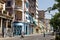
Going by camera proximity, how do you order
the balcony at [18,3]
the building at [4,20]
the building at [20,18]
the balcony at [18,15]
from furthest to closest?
the balcony at [18,3] < the balcony at [18,15] < the building at [20,18] < the building at [4,20]

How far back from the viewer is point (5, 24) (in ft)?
194

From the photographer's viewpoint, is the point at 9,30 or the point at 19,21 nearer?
the point at 9,30

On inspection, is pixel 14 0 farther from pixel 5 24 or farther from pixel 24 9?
pixel 5 24

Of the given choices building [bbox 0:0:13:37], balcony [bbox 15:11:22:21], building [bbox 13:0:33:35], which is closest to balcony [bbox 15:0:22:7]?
building [bbox 13:0:33:35]

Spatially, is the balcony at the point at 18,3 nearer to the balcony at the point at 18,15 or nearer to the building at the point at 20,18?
the building at the point at 20,18

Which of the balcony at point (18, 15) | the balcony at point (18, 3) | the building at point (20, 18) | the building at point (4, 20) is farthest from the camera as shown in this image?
the balcony at point (18, 3)

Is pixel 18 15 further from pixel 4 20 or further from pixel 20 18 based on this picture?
pixel 4 20

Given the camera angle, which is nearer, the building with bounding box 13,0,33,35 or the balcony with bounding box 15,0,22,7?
the building with bounding box 13,0,33,35

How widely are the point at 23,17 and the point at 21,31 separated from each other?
454 cm

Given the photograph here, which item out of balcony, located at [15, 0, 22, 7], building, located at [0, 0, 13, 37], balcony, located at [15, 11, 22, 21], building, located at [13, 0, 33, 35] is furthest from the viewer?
balcony, located at [15, 0, 22, 7]

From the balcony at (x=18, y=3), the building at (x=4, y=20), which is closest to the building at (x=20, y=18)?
the balcony at (x=18, y=3)

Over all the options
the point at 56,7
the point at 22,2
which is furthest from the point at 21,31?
the point at 56,7

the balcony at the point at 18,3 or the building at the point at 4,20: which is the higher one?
the balcony at the point at 18,3

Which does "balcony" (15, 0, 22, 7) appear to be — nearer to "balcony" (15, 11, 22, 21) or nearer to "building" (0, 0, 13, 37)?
"balcony" (15, 11, 22, 21)
